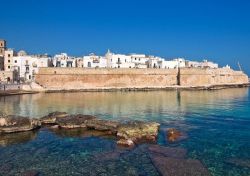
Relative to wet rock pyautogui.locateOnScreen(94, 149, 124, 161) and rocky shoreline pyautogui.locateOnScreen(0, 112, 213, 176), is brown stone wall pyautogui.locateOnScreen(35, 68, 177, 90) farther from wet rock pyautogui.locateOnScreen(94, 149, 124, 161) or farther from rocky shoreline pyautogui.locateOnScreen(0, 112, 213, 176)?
wet rock pyautogui.locateOnScreen(94, 149, 124, 161)

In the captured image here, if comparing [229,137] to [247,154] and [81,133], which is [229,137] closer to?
[247,154]

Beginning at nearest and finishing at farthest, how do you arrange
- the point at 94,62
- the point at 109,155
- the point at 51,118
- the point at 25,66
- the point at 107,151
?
the point at 109,155 < the point at 107,151 < the point at 51,118 < the point at 25,66 < the point at 94,62

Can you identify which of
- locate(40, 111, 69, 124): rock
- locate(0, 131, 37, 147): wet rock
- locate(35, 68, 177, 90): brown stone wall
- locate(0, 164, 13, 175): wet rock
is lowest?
locate(0, 164, 13, 175): wet rock

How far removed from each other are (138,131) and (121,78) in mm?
40358

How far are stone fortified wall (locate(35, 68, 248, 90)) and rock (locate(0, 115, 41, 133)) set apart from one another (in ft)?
100

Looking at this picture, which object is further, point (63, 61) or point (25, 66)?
point (63, 61)

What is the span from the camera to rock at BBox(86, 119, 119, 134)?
640 inches

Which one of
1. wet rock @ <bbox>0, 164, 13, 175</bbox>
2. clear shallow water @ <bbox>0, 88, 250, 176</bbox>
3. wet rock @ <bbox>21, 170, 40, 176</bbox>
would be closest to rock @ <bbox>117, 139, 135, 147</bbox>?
clear shallow water @ <bbox>0, 88, 250, 176</bbox>

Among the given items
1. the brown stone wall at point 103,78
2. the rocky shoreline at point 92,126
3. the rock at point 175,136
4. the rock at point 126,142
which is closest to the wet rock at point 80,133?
the rocky shoreline at point 92,126

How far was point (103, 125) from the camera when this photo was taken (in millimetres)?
16828

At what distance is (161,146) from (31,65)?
148 ft

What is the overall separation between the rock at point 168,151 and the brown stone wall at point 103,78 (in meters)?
37.0

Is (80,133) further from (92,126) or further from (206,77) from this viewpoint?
(206,77)

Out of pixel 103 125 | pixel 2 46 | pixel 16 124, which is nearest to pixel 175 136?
pixel 103 125
